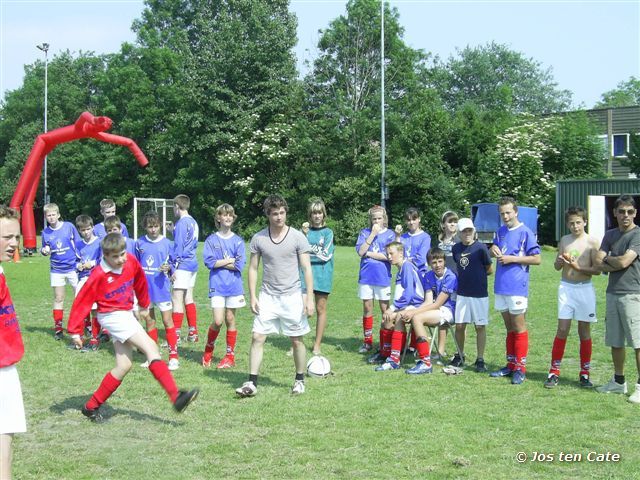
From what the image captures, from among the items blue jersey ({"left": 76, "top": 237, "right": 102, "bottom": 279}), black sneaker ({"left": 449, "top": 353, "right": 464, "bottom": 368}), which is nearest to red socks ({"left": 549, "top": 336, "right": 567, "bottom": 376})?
black sneaker ({"left": 449, "top": 353, "right": 464, "bottom": 368})

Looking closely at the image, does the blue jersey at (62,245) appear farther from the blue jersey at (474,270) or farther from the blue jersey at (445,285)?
the blue jersey at (474,270)

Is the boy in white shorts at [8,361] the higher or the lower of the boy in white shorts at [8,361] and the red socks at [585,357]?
the higher

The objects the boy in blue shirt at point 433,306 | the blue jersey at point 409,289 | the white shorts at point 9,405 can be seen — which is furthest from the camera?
the blue jersey at point 409,289

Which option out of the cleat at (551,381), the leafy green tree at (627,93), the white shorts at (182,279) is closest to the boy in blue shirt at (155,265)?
the white shorts at (182,279)

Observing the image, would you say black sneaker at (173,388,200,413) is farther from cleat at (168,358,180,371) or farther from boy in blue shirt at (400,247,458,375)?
boy in blue shirt at (400,247,458,375)

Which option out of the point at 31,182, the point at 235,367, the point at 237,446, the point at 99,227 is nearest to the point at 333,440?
Result: the point at 237,446

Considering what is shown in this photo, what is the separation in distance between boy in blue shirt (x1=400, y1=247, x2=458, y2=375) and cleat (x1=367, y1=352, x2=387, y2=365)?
0.62 m

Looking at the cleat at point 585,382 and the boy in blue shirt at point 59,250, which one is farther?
the boy in blue shirt at point 59,250

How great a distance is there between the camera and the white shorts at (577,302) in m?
7.58

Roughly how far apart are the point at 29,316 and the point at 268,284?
7.59 metres

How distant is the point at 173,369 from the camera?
8656 mm

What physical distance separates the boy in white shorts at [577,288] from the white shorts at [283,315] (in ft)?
9.06

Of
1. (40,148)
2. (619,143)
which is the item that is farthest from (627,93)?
(40,148)

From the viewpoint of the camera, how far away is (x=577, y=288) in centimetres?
766
